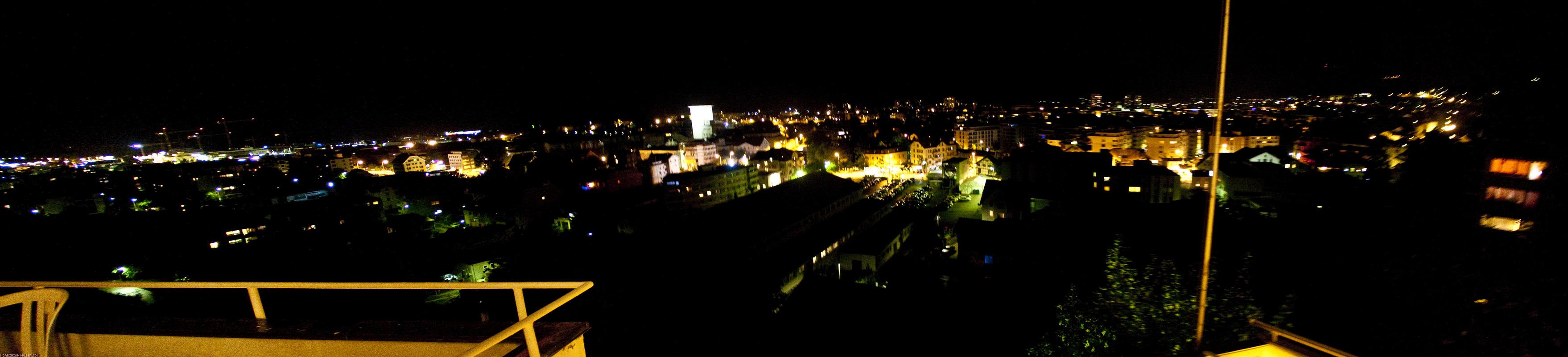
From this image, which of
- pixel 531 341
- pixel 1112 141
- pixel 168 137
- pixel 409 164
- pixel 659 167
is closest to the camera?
pixel 531 341

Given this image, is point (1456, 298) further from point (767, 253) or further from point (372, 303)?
point (372, 303)

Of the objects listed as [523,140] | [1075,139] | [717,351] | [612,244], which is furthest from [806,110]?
[717,351]

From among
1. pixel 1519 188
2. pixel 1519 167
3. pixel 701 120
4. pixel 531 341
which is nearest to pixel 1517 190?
pixel 1519 188

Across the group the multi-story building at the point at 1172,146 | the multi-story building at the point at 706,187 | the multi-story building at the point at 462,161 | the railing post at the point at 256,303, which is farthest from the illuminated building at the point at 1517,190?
the multi-story building at the point at 462,161

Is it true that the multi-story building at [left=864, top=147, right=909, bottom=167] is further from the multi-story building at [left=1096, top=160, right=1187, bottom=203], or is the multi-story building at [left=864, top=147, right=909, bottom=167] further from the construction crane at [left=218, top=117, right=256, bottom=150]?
the construction crane at [left=218, top=117, right=256, bottom=150]

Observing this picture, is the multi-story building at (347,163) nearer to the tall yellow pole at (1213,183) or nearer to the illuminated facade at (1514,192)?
the tall yellow pole at (1213,183)

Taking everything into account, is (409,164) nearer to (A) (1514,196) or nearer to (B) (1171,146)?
(A) (1514,196)

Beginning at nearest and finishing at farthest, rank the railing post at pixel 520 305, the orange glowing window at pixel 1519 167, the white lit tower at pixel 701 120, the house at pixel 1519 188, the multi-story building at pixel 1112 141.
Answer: the railing post at pixel 520 305, the house at pixel 1519 188, the orange glowing window at pixel 1519 167, the multi-story building at pixel 1112 141, the white lit tower at pixel 701 120
